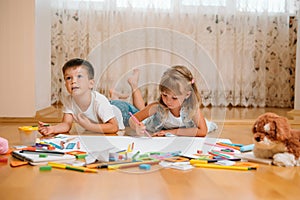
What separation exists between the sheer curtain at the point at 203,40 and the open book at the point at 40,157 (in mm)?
1534

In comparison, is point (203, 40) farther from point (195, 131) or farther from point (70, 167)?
point (70, 167)

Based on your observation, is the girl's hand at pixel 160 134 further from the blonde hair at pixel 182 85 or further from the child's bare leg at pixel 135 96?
the child's bare leg at pixel 135 96

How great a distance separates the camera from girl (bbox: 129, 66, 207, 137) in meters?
1.57

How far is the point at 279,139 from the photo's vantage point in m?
1.15

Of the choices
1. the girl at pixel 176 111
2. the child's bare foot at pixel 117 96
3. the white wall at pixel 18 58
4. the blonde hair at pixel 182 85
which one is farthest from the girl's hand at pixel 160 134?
the white wall at pixel 18 58

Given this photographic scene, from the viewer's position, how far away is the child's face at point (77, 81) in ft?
5.54

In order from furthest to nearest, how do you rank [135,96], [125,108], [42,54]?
[42,54] < [135,96] < [125,108]

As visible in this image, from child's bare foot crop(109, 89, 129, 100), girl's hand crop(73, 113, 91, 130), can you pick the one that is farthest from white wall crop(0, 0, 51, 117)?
girl's hand crop(73, 113, 91, 130)

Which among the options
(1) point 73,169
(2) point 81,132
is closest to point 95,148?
(1) point 73,169

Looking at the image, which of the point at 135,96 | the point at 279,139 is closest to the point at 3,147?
the point at 279,139

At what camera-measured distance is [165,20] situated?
2887mm

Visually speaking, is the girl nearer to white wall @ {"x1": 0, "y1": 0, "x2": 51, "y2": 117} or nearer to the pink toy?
the pink toy

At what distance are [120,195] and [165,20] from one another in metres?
2.11

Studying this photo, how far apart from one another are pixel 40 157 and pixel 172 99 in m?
0.55
